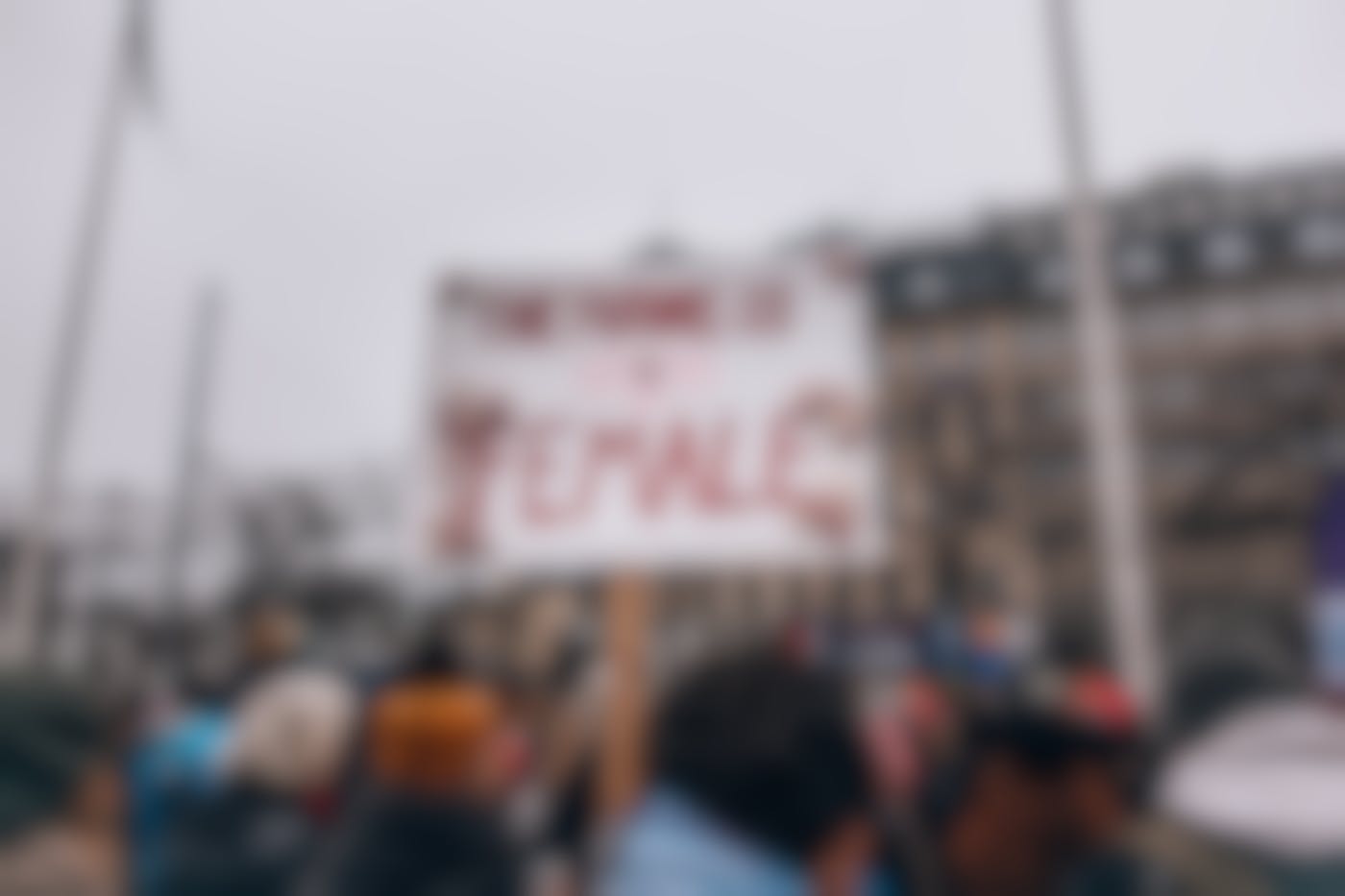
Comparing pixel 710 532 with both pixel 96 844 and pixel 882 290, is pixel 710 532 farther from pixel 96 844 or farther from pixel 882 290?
pixel 882 290

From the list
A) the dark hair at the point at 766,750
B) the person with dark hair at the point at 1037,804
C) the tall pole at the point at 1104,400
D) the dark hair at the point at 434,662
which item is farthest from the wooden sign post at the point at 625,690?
the tall pole at the point at 1104,400

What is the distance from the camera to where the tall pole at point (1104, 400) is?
4.49 meters

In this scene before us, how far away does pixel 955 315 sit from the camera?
53.2 m

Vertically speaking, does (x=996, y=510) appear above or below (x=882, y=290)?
below

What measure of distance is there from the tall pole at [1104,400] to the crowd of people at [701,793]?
202 mm

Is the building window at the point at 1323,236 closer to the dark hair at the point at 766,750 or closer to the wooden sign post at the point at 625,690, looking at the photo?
the wooden sign post at the point at 625,690

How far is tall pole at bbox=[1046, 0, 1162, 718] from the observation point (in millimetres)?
4492

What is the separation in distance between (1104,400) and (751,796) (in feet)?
9.48

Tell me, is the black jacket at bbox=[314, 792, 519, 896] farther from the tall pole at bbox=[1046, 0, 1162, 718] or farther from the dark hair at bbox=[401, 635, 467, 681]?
the tall pole at bbox=[1046, 0, 1162, 718]

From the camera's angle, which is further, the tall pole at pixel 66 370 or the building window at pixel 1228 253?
the building window at pixel 1228 253

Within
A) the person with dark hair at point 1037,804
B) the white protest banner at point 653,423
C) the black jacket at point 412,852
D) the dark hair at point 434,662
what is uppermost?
the white protest banner at point 653,423

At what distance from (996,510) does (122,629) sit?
1137 inches

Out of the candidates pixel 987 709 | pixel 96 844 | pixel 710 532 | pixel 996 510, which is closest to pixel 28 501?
pixel 96 844

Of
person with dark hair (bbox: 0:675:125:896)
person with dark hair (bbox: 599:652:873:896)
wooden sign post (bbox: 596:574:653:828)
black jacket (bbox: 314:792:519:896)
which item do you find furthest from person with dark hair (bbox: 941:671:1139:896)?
person with dark hair (bbox: 0:675:125:896)
